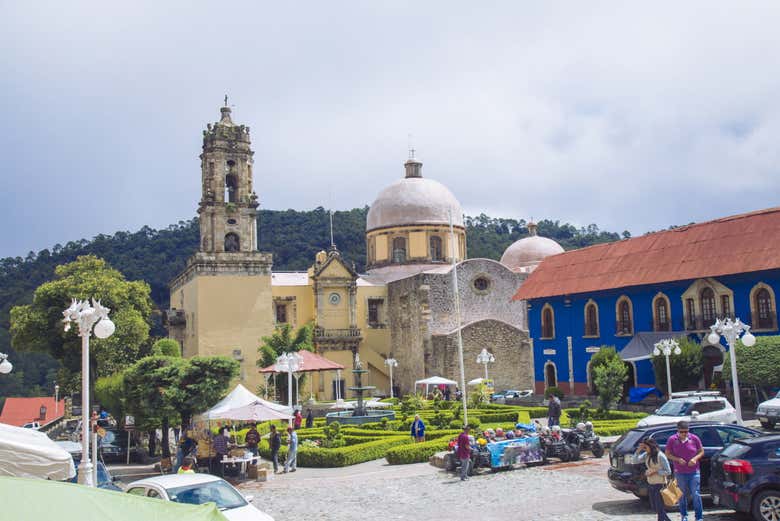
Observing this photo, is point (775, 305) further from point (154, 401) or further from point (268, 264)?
point (268, 264)

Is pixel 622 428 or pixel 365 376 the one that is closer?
pixel 622 428

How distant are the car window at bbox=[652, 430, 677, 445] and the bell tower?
3047 centimetres

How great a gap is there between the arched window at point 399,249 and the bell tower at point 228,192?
10711mm

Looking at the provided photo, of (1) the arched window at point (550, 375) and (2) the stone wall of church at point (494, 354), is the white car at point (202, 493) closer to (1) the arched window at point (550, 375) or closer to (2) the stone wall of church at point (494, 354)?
(1) the arched window at point (550, 375)

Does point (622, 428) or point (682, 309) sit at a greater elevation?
point (682, 309)

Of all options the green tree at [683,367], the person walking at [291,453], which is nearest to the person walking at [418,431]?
the person walking at [291,453]

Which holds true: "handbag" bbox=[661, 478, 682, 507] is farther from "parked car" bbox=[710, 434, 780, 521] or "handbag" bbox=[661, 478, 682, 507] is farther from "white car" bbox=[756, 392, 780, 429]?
"white car" bbox=[756, 392, 780, 429]

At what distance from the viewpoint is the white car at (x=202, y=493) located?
9953 millimetres

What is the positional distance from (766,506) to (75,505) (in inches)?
324

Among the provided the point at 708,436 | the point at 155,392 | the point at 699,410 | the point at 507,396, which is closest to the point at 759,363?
the point at 699,410

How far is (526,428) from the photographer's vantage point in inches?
745

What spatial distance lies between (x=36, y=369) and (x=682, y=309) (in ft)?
205

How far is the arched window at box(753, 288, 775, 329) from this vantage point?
2811cm

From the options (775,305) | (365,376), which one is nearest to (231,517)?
(775,305)
